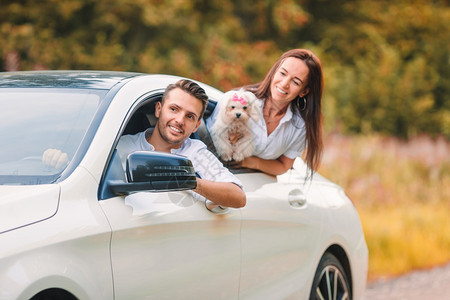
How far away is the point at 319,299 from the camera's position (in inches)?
191

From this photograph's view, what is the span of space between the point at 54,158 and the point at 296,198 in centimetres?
179

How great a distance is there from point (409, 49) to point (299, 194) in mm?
21592

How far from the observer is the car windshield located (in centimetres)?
320

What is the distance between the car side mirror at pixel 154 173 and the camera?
3.12m

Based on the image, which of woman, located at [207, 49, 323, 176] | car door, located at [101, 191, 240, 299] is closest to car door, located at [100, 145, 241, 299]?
car door, located at [101, 191, 240, 299]

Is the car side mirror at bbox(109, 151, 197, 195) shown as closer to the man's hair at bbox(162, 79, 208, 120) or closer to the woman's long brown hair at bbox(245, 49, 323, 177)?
the man's hair at bbox(162, 79, 208, 120)

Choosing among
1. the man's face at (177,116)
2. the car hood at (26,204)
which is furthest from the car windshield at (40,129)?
the man's face at (177,116)

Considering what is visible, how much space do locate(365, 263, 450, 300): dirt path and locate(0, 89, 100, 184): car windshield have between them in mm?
4514

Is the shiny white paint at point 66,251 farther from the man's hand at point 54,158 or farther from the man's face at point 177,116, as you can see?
the man's face at point 177,116

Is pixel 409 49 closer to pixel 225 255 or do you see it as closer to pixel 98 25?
pixel 98 25

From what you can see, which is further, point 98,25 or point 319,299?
point 98,25

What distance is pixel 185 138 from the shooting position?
12.8ft

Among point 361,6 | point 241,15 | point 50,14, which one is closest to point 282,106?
point 50,14

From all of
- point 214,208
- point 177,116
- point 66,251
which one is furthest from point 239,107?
point 66,251
